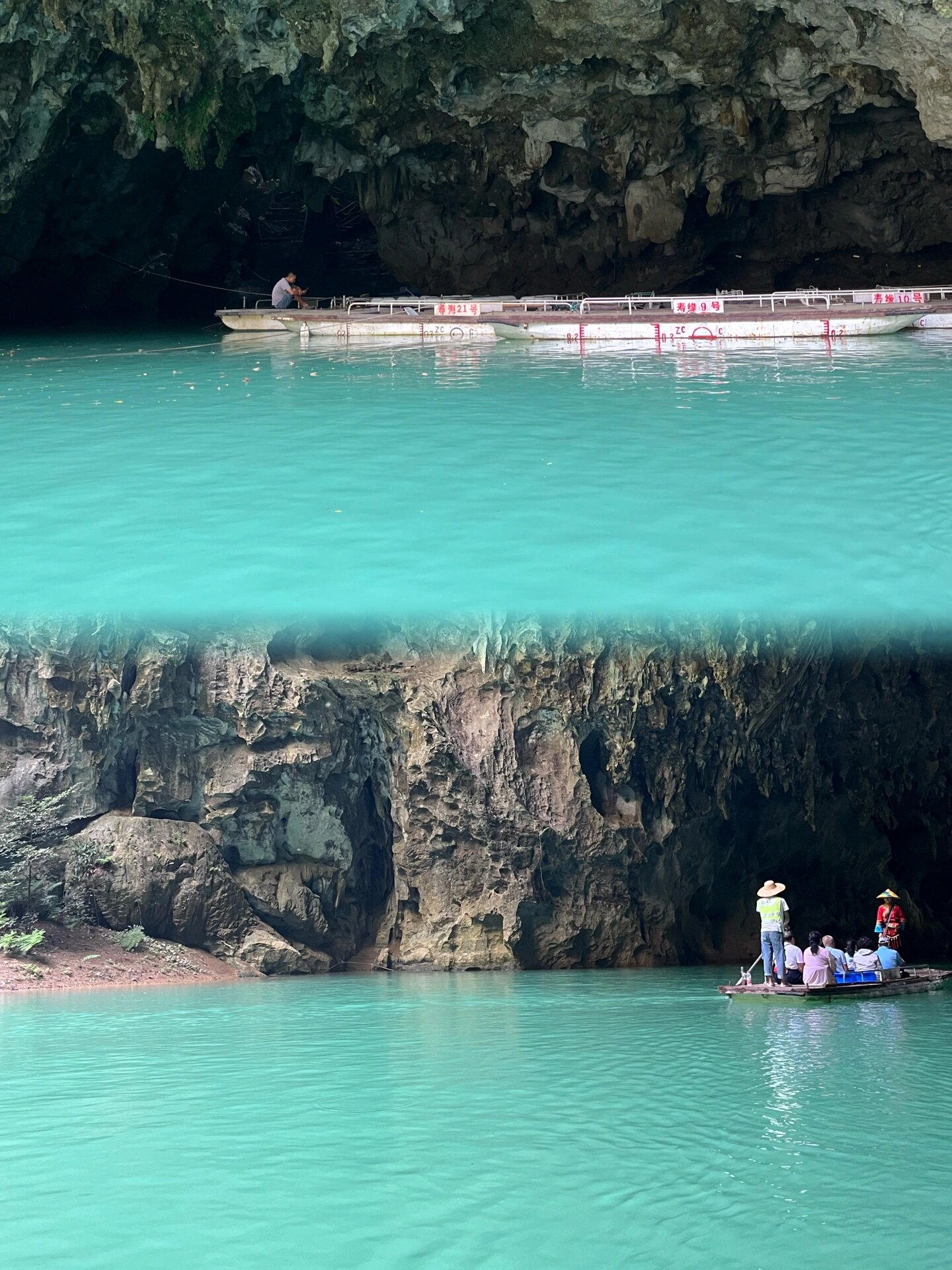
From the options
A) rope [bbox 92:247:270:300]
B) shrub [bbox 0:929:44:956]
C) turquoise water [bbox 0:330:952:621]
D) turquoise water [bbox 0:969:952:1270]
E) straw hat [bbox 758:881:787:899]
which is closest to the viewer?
turquoise water [bbox 0:969:952:1270]

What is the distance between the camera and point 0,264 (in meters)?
29.0

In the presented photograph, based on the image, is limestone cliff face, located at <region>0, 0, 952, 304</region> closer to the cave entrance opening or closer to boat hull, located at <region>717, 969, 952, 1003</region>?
the cave entrance opening

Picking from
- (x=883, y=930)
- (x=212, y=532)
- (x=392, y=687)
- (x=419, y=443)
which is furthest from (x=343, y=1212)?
(x=392, y=687)

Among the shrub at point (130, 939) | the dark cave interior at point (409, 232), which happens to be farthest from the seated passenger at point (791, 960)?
the dark cave interior at point (409, 232)

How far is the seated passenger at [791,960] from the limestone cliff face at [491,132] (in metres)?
14.9

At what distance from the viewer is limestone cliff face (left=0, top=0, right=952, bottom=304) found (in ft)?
77.9

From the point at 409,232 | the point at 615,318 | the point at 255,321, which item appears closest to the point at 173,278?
the point at 409,232

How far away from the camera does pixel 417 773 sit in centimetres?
1819

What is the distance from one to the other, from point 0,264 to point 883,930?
22531 mm

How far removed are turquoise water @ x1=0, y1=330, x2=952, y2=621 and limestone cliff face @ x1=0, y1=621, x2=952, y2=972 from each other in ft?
9.54

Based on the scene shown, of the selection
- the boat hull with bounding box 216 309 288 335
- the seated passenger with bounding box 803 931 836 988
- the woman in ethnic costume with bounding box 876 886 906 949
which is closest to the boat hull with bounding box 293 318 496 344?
the boat hull with bounding box 216 309 288 335

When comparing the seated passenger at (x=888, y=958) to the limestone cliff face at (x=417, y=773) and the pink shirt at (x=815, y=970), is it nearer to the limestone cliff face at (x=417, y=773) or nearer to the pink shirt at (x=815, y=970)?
the pink shirt at (x=815, y=970)

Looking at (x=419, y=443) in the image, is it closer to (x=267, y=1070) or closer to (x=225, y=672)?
(x=225, y=672)

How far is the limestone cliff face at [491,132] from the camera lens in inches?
935
